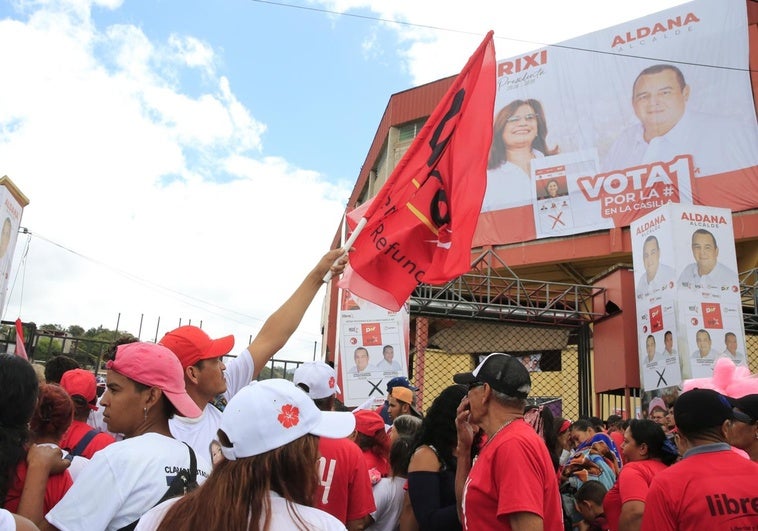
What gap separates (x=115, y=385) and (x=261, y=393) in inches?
37.2

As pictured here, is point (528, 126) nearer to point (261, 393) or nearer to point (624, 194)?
point (624, 194)

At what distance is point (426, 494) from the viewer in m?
3.02

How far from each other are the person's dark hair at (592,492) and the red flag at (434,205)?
63.4 inches

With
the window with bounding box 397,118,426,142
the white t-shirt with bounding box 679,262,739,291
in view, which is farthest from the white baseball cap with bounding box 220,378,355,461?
the window with bounding box 397,118,426,142

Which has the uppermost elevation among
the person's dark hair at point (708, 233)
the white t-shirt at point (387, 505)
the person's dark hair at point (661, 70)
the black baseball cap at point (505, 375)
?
the person's dark hair at point (661, 70)

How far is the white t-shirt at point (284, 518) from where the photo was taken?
148cm

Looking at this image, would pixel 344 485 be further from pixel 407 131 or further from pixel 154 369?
pixel 407 131

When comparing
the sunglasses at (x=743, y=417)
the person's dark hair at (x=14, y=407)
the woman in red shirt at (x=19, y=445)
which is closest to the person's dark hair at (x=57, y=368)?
the woman in red shirt at (x=19, y=445)

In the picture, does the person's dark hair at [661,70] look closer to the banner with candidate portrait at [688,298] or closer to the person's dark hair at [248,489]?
the banner with candidate portrait at [688,298]

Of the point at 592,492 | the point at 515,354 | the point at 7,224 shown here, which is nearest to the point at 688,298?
the point at 592,492

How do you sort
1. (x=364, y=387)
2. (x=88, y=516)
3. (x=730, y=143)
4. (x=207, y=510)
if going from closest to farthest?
(x=207, y=510) → (x=88, y=516) → (x=364, y=387) → (x=730, y=143)

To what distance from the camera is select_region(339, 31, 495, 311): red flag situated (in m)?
4.46

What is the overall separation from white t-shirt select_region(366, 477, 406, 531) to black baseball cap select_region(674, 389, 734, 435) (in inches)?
63.9

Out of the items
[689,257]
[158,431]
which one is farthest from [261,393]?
[689,257]
